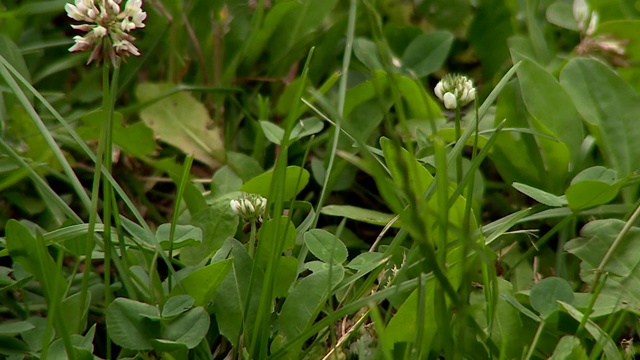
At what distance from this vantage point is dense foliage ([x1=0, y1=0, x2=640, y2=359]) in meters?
1.04

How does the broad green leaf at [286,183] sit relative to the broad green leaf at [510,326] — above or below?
above

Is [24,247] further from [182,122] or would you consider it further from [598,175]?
[598,175]

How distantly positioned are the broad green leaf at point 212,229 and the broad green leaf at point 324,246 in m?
0.14

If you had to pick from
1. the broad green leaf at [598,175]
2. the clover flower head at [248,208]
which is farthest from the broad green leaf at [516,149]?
the clover flower head at [248,208]

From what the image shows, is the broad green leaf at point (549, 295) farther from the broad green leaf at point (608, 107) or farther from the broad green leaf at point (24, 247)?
the broad green leaf at point (24, 247)

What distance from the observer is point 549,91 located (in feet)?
4.53

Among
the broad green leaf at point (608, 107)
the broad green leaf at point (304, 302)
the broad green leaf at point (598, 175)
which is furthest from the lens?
the broad green leaf at point (608, 107)

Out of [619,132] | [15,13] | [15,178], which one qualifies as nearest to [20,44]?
[15,13]

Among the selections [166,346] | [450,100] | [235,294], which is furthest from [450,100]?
[166,346]

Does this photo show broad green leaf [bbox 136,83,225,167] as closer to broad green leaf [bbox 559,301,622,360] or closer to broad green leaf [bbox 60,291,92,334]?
broad green leaf [bbox 60,291,92,334]

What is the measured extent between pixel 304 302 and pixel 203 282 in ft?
0.44

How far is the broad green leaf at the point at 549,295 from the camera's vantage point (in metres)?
1.12

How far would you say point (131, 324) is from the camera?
1058 mm

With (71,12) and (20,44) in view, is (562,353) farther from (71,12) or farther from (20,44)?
(20,44)
